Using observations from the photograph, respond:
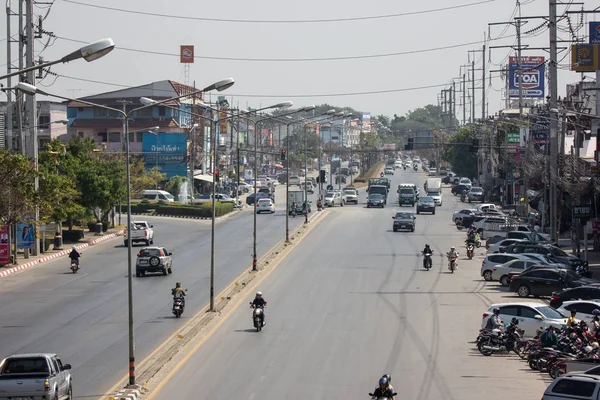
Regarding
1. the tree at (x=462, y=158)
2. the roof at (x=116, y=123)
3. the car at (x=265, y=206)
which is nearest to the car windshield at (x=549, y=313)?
the car at (x=265, y=206)

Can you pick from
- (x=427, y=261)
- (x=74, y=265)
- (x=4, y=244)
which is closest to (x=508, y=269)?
(x=427, y=261)

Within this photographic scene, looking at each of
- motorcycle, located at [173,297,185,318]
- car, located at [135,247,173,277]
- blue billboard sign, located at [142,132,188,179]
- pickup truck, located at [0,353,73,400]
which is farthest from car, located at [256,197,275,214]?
pickup truck, located at [0,353,73,400]

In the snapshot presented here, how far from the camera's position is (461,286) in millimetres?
46469

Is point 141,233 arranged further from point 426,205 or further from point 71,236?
point 426,205

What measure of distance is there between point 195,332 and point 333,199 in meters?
69.2

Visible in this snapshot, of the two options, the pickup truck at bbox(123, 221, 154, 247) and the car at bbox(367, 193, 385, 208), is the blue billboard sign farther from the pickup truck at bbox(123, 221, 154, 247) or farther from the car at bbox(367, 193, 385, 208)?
the pickup truck at bbox(123, 221, 154, 247)

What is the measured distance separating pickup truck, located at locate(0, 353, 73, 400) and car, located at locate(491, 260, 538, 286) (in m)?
28.6

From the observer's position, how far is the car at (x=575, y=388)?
19.5 meters

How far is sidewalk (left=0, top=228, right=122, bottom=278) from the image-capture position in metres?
53.6

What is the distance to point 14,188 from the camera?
50.8 metres

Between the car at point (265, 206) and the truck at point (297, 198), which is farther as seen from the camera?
the car at point (265, 206)

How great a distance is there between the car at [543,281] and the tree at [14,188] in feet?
82.3

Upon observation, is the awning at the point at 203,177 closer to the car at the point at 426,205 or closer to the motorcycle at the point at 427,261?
the car at the point at 426,205

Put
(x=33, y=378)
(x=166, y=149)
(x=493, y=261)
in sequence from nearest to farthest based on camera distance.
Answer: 1. (x=33, y=378)
2. (x=493, y=261)
3. (x=166, y=149)
